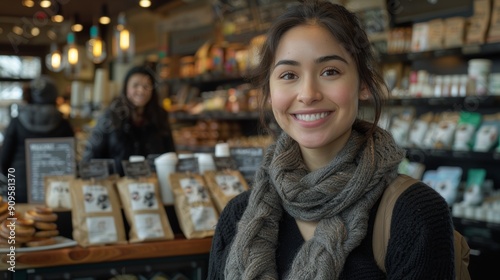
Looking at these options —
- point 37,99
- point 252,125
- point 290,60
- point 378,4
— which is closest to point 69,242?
point 290,60

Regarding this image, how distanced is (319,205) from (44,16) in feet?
15.4

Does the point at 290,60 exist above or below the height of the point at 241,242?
above

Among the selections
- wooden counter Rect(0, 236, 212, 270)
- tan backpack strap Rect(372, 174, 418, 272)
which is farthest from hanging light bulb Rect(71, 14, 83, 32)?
tan backpack strap Rect(372, 174, 418, 272)

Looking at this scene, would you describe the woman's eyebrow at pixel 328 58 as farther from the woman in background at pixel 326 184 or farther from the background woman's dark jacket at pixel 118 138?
the background woman's dark jacket at pixel 118 138

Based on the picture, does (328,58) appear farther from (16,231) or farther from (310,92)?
(16,231)

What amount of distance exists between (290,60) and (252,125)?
16.8ft

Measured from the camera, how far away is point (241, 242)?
1.46 m

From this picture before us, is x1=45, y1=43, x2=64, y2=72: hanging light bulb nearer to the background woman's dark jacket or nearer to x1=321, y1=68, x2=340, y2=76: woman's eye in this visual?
the background woman's dark jacket

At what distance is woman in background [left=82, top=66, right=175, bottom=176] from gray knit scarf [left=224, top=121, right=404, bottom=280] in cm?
245

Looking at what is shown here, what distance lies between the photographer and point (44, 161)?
9.44ft

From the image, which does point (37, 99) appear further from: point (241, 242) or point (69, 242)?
point (241, 242)

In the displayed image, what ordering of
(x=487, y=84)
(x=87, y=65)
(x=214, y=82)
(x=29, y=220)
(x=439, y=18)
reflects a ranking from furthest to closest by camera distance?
(x=87, y=65), (x=214, y=82), (x=439, y=18), (x=487, y=84), (x=29, y=220)

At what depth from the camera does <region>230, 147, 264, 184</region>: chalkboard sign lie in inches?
112

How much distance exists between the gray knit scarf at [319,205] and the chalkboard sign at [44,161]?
5.07 ft
